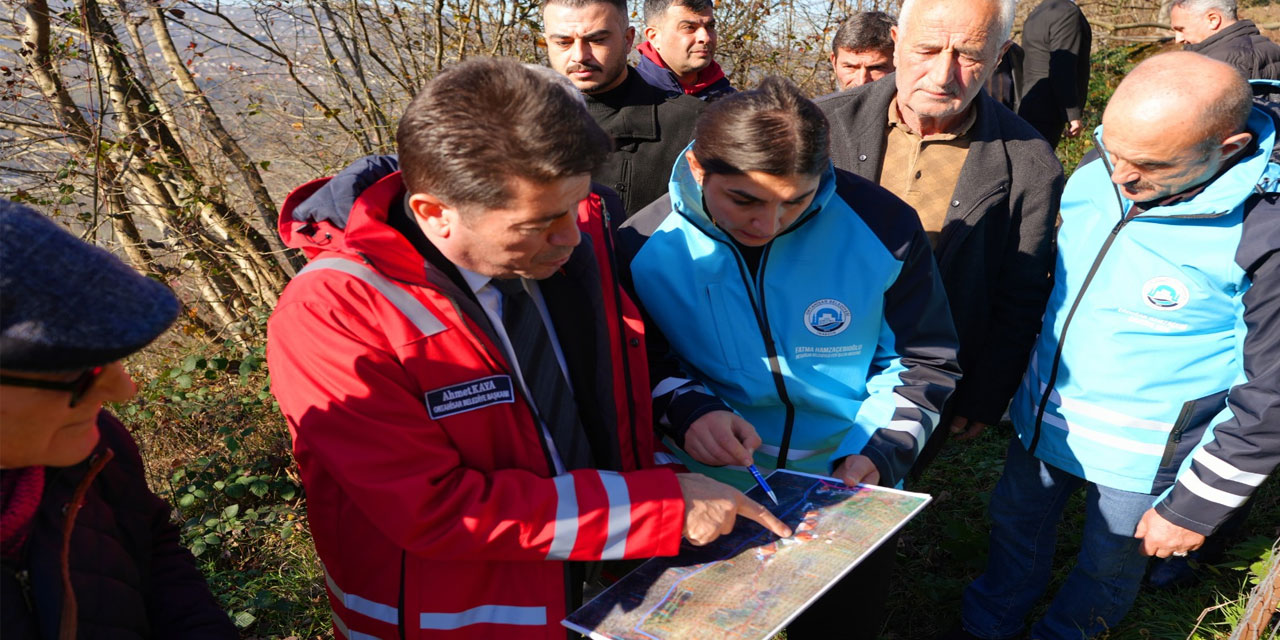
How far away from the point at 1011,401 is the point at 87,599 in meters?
2.86

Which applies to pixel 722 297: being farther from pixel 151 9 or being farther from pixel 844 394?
pixel 151 9

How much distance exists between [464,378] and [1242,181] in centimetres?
212

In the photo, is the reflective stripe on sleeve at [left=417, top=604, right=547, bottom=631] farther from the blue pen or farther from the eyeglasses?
the eyeglasses

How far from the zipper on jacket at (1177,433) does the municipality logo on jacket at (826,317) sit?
3.86 ft

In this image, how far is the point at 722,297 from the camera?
7.18 ft

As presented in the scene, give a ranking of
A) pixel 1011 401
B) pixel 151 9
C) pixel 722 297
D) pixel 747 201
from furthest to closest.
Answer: pixel 151 9 → pixel 1011 401 → pixel 722 297 → pixel 747 201

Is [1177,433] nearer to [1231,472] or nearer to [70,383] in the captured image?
[1231,472]

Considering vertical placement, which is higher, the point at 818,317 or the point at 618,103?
the point at 618,103

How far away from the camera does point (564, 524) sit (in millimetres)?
1629

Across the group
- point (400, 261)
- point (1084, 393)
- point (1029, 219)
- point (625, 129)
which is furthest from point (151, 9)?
point (1084, 393)

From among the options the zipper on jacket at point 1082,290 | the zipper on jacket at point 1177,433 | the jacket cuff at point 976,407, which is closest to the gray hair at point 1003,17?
the zipper on jacket at point 1082,290

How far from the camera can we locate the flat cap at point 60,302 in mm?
1069

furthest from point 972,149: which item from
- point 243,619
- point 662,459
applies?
point 243,619

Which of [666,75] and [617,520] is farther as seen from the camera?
[666,75]
